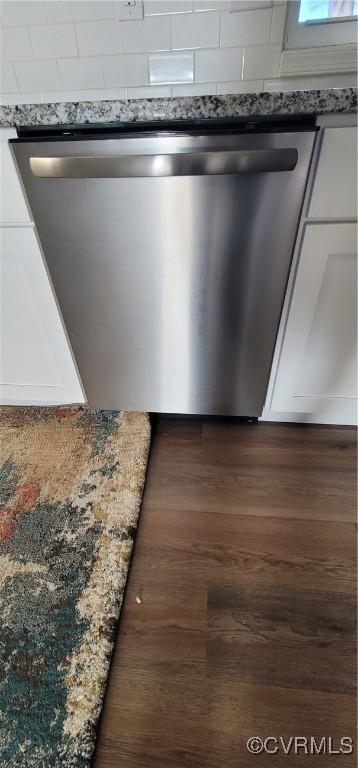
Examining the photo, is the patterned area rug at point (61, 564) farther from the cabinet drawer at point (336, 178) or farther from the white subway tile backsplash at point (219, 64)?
the white subway tile backsplash at point (219, 64)

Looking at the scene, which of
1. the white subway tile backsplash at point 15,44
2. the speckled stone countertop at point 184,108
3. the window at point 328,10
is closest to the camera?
the speckled stone countertop at point 184,108

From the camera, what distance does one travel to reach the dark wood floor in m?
0.68

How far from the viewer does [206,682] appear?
0.73m

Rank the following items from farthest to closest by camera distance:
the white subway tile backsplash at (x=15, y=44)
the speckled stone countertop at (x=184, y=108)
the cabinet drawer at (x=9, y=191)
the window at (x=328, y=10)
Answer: the white subway tile backsplash at (x=15, y=44) → the window at (x=328, y=10) → the cabinet drawer at (x=9, y=191) → the speckled stone countertop at (x=184, y=108)

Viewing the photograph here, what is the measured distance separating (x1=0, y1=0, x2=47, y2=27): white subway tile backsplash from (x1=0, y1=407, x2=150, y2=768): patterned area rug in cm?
118

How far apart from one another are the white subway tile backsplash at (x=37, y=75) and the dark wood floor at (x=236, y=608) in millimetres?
1207

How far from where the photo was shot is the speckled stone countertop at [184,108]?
627mm

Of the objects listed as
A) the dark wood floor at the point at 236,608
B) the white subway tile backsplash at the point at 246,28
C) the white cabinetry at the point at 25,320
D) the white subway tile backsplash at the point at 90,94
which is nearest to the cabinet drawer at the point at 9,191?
the white cabinetry at the point at 25,320

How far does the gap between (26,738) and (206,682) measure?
1.18 feet

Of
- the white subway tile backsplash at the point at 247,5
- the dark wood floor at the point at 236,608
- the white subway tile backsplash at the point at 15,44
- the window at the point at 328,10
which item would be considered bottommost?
the dark wood floor at the point at 236,608

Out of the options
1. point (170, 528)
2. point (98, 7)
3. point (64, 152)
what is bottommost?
point (170, 528)

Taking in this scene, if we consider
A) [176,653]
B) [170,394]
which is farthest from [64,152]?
[176,653]

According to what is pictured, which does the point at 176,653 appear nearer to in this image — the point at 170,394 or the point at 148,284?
the point at 170,394
